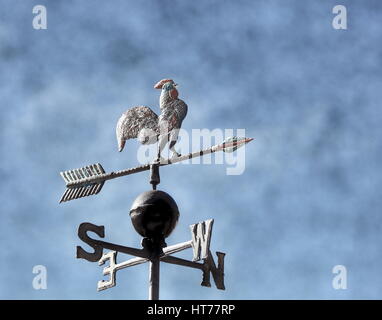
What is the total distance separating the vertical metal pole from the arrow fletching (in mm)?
1262

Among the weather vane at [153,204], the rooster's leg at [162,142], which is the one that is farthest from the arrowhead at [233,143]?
the rooster's leg at [162,142]

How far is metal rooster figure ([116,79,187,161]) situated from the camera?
7.08m

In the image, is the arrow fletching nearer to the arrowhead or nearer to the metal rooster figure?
the metal rooster figure

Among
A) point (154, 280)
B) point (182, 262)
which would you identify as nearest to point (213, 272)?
point (182, 262)

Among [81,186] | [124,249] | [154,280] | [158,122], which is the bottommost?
[154,280]

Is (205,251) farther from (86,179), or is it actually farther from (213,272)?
(86,179)

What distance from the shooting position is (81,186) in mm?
7191

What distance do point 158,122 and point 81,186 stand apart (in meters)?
0.94
